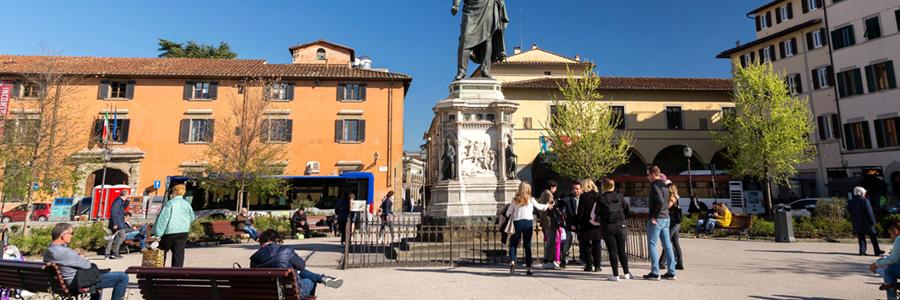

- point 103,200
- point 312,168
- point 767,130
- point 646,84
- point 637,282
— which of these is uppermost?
point 646,84

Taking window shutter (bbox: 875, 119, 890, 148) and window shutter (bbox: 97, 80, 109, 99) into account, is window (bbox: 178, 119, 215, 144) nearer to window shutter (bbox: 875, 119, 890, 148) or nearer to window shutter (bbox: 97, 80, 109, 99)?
window shutter (bbox: 97, 80, 109, 99)

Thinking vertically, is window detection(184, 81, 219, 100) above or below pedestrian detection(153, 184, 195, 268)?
above

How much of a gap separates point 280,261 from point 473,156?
19.1 ft

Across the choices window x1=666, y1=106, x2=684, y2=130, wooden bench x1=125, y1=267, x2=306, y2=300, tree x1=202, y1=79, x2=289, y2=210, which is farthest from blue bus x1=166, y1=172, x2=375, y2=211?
window x1=666, y1=106, x2=684, y2=130

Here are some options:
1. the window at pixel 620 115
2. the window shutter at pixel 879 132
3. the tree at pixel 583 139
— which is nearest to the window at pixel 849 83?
the window shutter at pixel 879 132

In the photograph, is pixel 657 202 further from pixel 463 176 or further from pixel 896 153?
pixel 896 153

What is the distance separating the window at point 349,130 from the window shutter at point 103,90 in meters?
15.5

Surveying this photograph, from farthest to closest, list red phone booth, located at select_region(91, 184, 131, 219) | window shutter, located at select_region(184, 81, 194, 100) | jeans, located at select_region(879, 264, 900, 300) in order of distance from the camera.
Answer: window shutter, located at select_region(184, 81, 194, 100) < red phone booth, located at select_region(91, 184, 131, 219) < jeans, located at select_region(879, 264, 900, 300)

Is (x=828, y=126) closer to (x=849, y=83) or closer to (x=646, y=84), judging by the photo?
(x=849, y=83)

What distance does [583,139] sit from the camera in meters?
27.4

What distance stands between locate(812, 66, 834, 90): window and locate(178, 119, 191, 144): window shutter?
42.2 meters

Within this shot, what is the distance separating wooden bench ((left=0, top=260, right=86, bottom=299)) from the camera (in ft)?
14.2

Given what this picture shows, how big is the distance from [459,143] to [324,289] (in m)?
4.57

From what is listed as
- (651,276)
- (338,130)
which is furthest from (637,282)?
(338,130)
